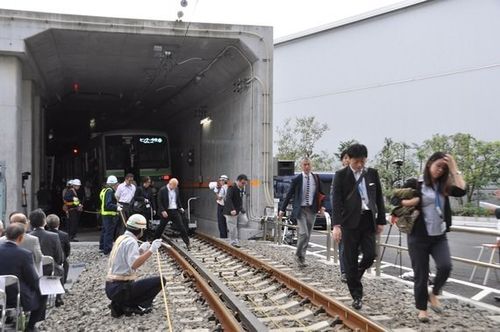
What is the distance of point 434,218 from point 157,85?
58.9 feet

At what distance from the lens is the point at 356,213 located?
645cm

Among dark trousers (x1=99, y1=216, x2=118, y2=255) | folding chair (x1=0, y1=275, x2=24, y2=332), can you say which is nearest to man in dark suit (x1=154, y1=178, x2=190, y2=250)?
dark trousers (x1=99, y1=216, x2=118, y2=255)

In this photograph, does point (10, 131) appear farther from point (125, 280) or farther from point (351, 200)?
point (351, 200)

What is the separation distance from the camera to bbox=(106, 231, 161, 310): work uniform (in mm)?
6688

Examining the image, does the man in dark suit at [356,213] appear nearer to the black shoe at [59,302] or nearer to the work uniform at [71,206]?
the black shoe at [59,302]

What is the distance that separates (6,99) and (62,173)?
59.3 feet

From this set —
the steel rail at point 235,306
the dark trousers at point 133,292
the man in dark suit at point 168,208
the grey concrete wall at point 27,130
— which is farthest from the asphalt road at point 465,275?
the grey concrete wall at point 27,130

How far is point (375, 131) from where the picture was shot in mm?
45906

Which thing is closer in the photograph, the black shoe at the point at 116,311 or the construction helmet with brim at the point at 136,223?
the construction helmet with brim at the point at 136,223

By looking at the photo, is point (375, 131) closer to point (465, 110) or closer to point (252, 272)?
point (465, 110)

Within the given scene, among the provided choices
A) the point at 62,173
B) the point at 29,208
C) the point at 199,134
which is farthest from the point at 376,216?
the point at 62,173

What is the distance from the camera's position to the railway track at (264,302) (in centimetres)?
606

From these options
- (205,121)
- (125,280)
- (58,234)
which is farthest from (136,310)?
(205,121)

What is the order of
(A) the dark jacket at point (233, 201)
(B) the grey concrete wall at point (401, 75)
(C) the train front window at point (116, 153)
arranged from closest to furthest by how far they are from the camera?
1. (A) the dark jacket at point (233, 201)
2. (C) the train front window at point (116, 153)
3. (B) the grey concrete wall at point (401, 75)
